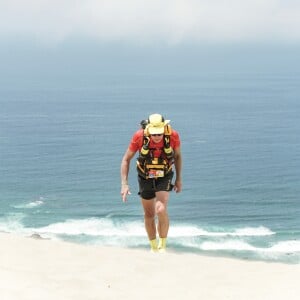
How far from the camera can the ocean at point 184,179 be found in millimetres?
53781

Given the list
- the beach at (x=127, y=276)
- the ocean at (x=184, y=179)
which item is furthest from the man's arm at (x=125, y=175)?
the ocean at (x=184, y=179)

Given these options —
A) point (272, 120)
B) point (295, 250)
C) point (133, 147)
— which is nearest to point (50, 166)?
point (295, 250)

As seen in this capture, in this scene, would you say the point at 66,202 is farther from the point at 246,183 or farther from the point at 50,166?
the point at 246,183

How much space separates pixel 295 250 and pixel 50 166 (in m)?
48.2

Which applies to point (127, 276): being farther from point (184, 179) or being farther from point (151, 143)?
point (184, 179)

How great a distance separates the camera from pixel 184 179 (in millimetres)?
79312

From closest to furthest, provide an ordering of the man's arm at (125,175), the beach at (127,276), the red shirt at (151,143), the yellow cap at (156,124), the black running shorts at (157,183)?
1. the beach at (127,276)
2. the yellow cap at (156,124)
3. the red shirt at (151,143)
4. the man's arm at (125,175)
5. the black running shorts at (157,183)

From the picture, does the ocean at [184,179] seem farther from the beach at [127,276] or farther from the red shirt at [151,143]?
the beach at [127,276]

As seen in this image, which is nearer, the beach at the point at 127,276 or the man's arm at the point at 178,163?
the beach at the point at 127,276

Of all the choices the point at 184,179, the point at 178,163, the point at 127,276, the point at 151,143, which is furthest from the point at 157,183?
→ the point at 184,179

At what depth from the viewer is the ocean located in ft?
176

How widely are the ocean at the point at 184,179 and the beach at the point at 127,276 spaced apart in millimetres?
37425

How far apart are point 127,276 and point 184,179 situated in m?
71.7

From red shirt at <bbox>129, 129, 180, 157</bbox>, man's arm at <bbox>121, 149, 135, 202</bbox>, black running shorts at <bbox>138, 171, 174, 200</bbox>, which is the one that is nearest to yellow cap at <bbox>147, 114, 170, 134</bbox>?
red shirt at <bbox>129, 129, 180, 157</bbox>
